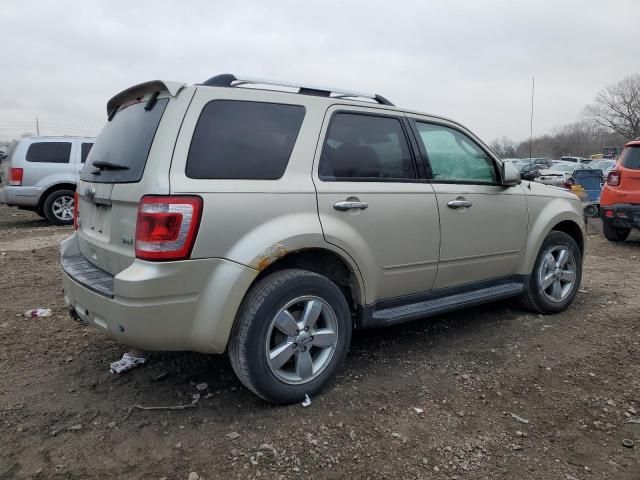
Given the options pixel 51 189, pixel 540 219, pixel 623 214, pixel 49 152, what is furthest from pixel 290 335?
pixel 49 152

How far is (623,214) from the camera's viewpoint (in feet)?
25.4

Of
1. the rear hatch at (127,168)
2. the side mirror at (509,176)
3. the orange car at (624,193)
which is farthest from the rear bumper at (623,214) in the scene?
the rear hatch at (127,168)

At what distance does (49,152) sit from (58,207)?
1.16 meters

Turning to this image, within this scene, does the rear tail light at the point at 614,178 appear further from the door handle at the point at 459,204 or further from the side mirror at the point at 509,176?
the door handle at the point at 459,204

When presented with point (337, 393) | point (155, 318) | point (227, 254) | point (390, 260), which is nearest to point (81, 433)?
point (155, 318)

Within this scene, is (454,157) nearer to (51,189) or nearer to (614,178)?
(614,178)

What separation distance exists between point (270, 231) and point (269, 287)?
0.30 metres

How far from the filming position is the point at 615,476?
93.7 inches

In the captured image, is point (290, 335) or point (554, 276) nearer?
point (290, 335)

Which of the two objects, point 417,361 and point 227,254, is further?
point 417,361

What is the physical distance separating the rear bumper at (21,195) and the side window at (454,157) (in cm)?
930

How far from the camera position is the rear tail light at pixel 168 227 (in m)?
2.50

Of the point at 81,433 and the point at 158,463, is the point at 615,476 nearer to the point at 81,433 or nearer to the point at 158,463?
the point at 158,463

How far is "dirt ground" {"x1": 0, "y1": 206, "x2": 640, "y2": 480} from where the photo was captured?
245 centimetres
